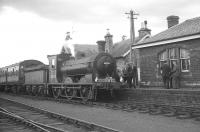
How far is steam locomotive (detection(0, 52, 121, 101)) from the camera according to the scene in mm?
15200

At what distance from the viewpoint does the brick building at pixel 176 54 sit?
14773 mm

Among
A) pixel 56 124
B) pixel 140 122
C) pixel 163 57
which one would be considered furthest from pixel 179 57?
pixel 56 124

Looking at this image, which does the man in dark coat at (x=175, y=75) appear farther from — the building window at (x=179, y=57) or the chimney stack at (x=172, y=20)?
the chimney stack at (x=172, y=20)

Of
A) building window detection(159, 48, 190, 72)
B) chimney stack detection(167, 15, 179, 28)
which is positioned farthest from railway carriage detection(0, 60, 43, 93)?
building window detection(159, 48, 190, 72)

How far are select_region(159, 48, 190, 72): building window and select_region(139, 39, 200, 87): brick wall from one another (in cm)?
27

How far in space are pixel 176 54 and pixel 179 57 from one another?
10.1 inches

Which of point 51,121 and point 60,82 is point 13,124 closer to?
point 51,121

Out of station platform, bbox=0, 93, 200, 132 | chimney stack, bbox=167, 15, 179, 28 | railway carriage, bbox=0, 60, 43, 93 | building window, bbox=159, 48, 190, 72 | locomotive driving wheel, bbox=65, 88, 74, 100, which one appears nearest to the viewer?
station platform, bbox=0, 93, 200, 132

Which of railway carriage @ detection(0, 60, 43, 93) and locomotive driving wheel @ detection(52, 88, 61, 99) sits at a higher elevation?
railway carriage @ detection(0, 60, 43, 93)

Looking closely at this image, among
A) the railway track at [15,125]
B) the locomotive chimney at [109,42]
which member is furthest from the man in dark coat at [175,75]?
the locomotive chimney at [109,42]

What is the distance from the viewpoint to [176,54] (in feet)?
52.4

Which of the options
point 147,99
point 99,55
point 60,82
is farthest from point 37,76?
point 147,99

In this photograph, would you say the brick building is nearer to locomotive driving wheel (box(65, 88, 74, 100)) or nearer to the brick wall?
the brick wall

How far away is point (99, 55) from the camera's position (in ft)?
51.5
